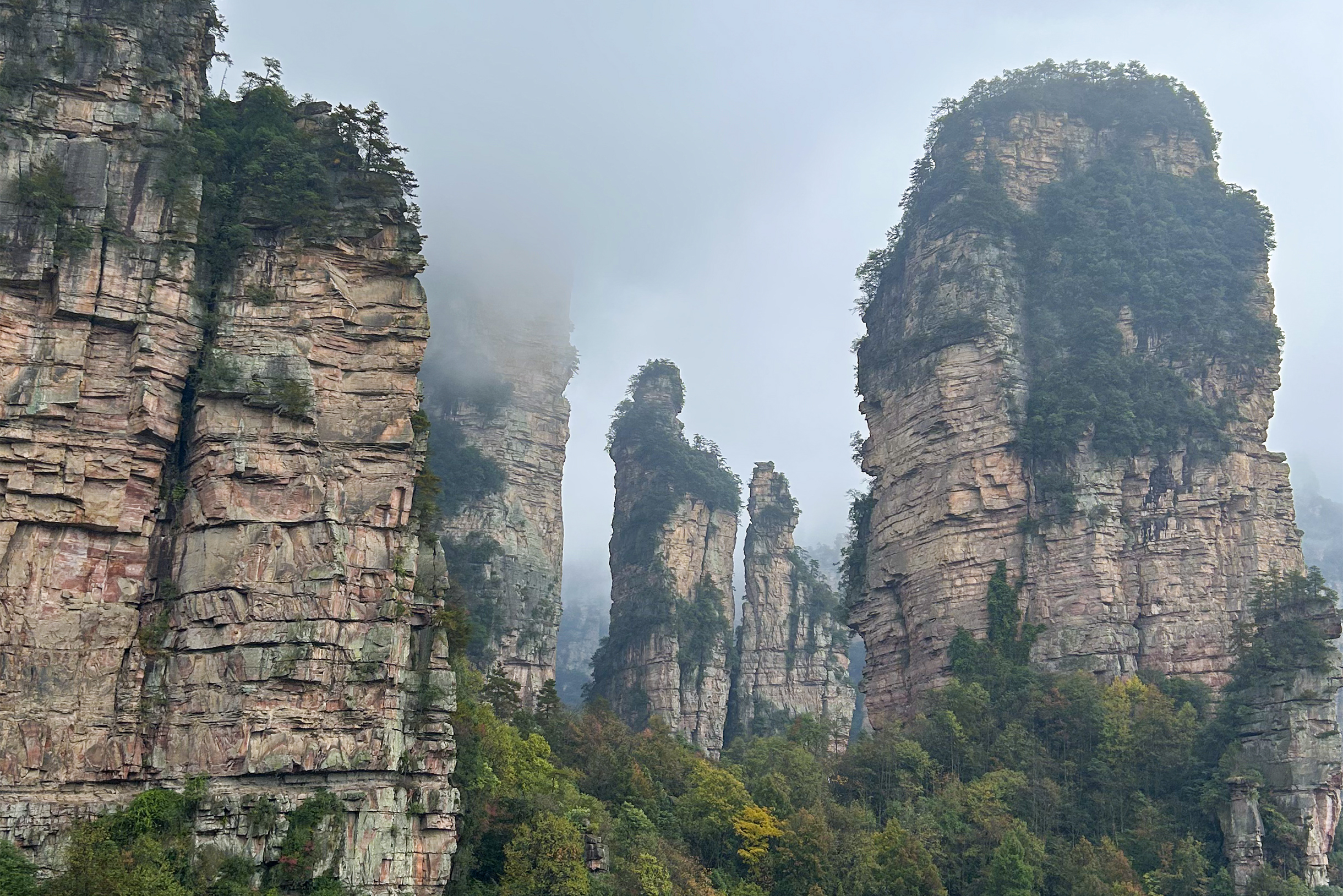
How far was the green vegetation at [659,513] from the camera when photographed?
72.6 meters

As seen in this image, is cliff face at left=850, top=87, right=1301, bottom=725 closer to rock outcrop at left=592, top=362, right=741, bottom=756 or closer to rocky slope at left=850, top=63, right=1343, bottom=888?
rocky slope at left=850, top=63, right=1343, bottom=888

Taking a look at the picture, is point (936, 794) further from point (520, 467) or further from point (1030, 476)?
point (520, 467)

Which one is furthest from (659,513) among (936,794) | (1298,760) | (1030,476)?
(1298,760)

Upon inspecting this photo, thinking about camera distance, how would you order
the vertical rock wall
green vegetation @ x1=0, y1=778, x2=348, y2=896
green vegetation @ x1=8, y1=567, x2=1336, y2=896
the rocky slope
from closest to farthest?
green vegetation @ x1=0, y1=778, x2=348, y2=896 < the vertical rock wall < green vegetation @ x1=8, y1=567, x2=1336, y2=896 < the rocky slope

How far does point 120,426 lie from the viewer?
31281 mm

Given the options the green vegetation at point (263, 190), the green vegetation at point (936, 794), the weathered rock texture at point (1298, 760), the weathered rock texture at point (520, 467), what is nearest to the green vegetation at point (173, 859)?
the green vegetation at point (936, 794)

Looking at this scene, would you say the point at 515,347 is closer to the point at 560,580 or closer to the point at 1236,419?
the point at 560,580

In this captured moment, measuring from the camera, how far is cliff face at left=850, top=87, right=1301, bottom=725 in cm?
5062

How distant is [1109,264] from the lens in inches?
2223

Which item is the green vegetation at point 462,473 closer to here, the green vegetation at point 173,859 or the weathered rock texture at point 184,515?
the weathered rock texture at point 184,515

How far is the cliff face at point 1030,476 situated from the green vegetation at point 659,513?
52.5ft

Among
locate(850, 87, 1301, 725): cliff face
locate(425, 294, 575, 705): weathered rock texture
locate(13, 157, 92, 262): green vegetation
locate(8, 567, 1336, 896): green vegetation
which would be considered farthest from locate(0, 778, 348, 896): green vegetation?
locate(425, 294, 575, 705): weathered rock texture

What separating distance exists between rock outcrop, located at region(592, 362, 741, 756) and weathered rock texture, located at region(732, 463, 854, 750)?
151 centimetres

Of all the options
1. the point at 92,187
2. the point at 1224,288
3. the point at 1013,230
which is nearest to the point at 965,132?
the point at 1013,230
